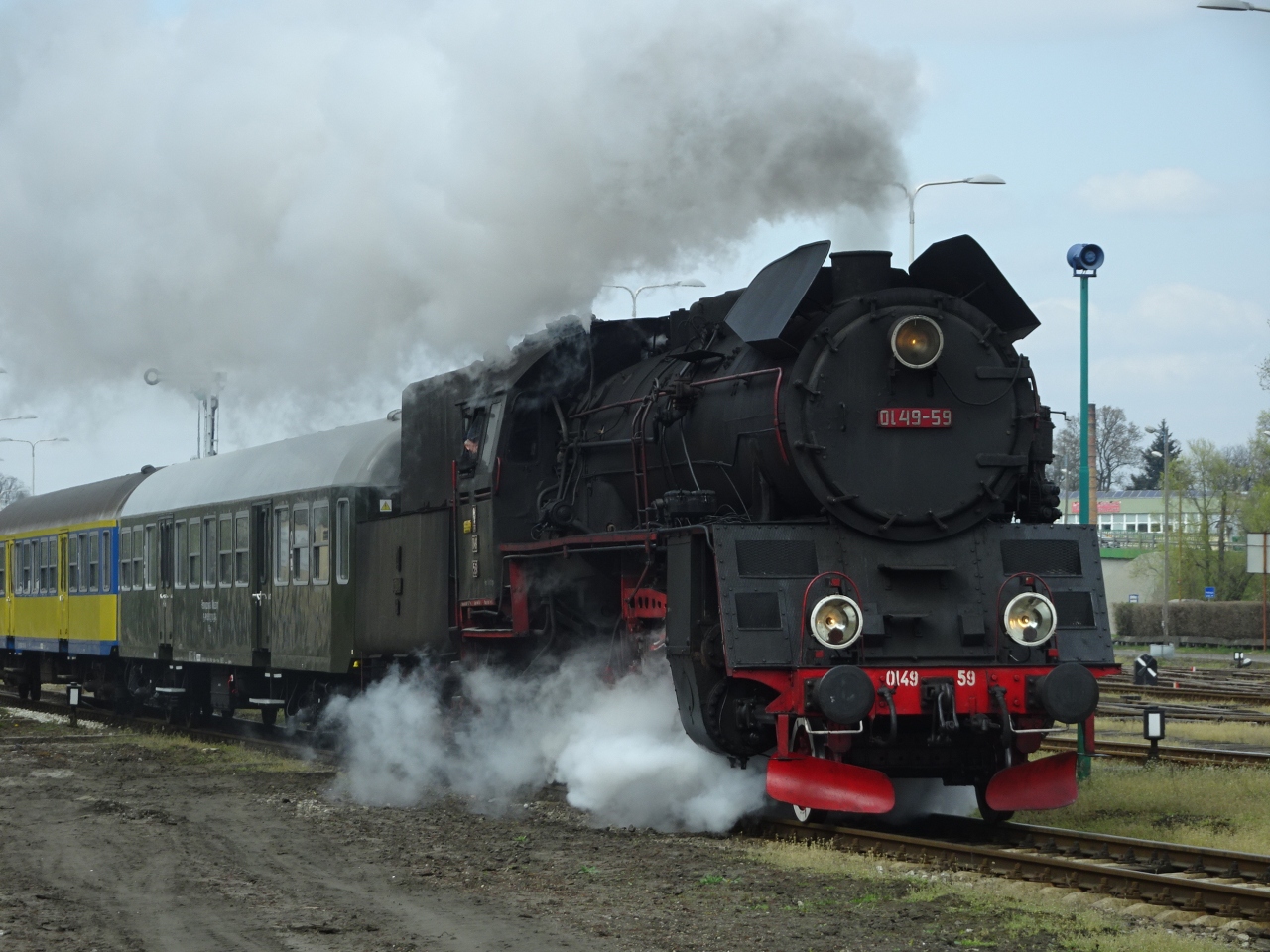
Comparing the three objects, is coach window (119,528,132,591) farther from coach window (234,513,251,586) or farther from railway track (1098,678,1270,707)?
railway track (1098,678,1270,707)

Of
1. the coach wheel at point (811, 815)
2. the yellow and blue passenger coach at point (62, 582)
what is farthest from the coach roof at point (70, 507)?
the coach wheel at point (811, 815)

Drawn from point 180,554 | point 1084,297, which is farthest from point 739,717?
point 180,554

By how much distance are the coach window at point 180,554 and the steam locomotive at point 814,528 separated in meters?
8.37

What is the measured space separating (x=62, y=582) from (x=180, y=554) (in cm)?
558

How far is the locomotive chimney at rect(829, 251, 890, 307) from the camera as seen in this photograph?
9.52 metres

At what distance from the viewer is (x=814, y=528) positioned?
922cm

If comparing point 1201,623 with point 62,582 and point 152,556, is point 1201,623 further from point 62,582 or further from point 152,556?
point 152,556

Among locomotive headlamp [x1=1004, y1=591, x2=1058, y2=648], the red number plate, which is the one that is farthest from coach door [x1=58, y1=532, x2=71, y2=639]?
locomotive headlamp [x1=1004, y1=591, x2=1058, y2=648]

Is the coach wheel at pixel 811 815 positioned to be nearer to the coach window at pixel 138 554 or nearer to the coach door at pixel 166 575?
the coach door at pixel 166 575

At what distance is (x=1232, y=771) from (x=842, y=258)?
18.9ft

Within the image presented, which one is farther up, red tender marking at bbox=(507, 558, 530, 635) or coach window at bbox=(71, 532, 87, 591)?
coach window at bbox=(71, 532, 87, 591)

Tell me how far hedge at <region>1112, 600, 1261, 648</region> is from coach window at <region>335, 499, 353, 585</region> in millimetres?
33123

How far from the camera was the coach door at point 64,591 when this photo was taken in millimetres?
24000

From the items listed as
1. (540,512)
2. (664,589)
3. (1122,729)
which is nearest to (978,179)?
(1122,729)
